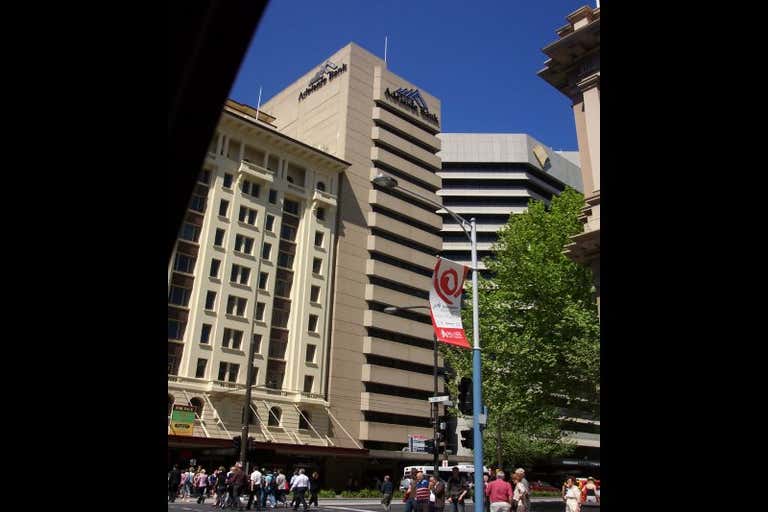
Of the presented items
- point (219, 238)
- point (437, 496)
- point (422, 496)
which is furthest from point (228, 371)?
point (422, 496)

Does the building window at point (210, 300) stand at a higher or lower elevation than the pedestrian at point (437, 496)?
higher

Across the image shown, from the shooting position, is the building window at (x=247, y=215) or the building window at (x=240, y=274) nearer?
the building window at (x=240, y=274)

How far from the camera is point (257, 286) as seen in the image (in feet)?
161

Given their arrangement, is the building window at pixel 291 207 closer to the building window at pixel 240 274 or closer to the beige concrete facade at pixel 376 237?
the beige concrete facade at pixel 376 237

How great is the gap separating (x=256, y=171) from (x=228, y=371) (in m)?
16.3

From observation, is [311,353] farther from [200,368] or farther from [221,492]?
[221,492]

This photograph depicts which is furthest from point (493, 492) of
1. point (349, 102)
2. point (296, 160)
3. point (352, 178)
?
point (349, 102)

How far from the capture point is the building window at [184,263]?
45.8m

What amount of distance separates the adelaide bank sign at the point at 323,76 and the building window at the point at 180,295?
99.9 ft

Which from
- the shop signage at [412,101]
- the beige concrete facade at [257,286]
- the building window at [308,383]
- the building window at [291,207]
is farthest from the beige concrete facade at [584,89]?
the shop signage at [412,101]

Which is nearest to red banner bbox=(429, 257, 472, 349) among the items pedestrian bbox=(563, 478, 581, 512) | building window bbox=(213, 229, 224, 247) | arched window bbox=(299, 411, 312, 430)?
pedestrian bbox=(563, 478, 581, 512)

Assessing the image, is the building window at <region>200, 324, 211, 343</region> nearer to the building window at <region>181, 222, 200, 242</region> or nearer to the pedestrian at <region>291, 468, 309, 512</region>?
the building window at <region>181, 222, 200, 242</region>
